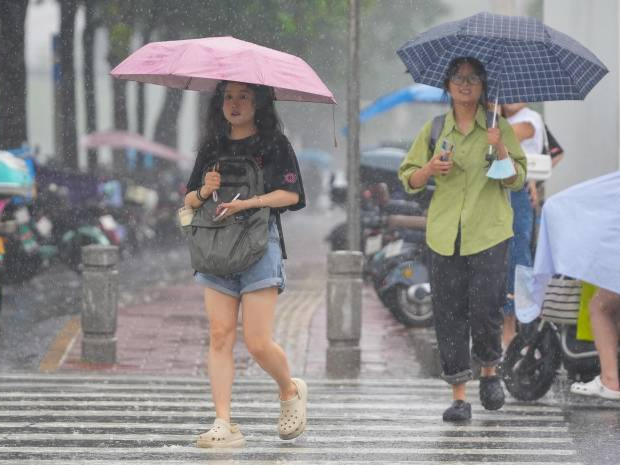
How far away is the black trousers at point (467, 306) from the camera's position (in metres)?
7.67

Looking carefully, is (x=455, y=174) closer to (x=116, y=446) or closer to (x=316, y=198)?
(x=116, y=446)

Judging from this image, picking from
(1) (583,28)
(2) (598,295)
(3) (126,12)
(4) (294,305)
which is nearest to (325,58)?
(3) (126,12)

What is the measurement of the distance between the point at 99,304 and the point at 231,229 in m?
3.81

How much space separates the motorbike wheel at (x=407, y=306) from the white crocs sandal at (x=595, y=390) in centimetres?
415

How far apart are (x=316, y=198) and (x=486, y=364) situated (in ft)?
152

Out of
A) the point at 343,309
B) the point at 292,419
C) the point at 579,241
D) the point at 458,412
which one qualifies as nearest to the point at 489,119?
the point at 579,241

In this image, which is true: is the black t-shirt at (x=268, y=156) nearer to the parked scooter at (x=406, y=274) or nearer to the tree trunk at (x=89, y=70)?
the parked scooter at (x=406, y=274)

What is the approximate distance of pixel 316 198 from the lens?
54.3 m

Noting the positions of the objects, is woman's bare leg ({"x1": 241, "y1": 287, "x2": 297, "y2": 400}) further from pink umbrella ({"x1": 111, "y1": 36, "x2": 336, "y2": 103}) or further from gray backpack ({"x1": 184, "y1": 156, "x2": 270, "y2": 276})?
pink umbrella ({"x1": 111, "y1": 36, "x2": 336, "y2": 103})

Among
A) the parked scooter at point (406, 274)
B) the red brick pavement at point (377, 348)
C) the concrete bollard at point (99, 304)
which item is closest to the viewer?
the concrete bollard at point (99, 304)

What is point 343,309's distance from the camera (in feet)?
33.6

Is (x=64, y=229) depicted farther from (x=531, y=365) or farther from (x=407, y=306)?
(x=531, y=365)

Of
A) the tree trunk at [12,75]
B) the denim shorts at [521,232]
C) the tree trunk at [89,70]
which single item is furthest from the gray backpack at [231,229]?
the tree trunk at [89,70]

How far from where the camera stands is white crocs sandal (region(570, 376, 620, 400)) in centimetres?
816
